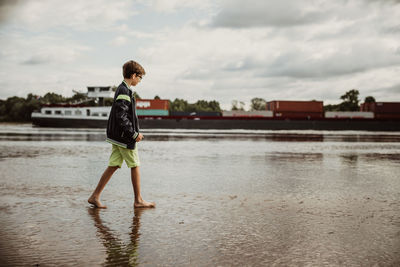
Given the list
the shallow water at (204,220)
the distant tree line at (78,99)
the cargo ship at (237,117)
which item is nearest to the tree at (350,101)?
the distant tree line at (78,99)

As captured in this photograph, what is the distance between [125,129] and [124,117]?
146 millimetres

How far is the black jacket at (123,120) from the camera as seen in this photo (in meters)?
4.69

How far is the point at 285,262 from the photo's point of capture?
113 inches

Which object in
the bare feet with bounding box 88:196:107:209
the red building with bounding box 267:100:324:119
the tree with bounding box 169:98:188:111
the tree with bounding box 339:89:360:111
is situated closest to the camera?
the bare feet with bounding box 88:196:107:209

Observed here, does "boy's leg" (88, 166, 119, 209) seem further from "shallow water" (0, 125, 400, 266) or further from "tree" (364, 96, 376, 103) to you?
"tree" (364, 96, 376, 103)

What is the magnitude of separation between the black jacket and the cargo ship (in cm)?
4705

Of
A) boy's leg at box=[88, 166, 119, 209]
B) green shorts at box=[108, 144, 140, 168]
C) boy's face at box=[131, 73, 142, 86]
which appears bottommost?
boy's leg at box=[88, 166, 119, 209]

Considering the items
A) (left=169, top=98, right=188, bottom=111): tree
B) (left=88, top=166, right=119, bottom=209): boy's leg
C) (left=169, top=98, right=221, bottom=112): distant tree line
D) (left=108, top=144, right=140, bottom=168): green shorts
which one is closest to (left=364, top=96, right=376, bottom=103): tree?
(left=169, top=98, right=221, bottom=112): distant tree line

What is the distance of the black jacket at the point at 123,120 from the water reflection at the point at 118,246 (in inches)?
39.3

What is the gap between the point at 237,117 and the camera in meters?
54.1

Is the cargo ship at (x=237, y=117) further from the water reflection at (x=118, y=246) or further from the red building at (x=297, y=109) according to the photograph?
→ the water reflection at (x=118, y=246)

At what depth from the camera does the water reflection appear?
284 centimetres

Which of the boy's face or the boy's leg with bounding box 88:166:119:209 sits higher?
the boy's face

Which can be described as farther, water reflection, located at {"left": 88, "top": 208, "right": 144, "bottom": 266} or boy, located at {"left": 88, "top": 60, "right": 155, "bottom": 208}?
boy, located at {"left": 88, "top": 60, "right": 155, "bottom": 208}
